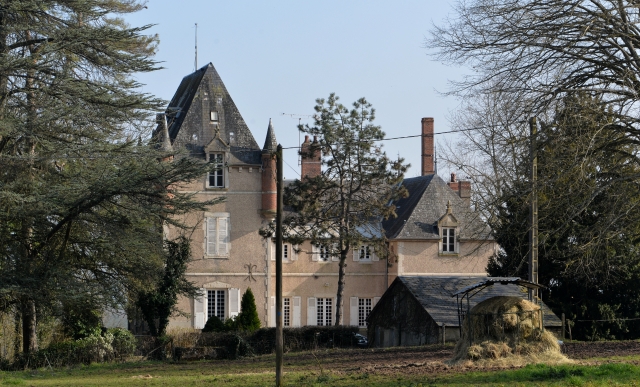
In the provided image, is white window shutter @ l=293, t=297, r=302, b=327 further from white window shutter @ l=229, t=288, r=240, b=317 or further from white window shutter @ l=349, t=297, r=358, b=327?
white window shutter @ l=229, t=288, r=240, b=317

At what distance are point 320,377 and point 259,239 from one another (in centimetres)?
2873

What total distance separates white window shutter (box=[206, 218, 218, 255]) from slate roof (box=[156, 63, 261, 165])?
3417mm

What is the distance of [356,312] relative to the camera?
4766cm

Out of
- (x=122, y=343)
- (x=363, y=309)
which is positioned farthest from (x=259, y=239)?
(x=122, y=343)

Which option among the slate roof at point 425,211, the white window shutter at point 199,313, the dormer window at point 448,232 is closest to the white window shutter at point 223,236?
the white window shutter at point 199,313

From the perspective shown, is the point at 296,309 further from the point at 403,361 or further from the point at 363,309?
the point at 403,361

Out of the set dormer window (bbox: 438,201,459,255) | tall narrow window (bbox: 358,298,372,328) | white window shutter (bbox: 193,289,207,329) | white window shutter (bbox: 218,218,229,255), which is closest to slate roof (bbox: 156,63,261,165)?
white window shutter (bbox: 218,218,229,255)

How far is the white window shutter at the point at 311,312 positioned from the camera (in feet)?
154

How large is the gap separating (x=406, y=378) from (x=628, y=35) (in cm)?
921

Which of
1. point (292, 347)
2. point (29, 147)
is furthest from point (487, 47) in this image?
point (292, 347)

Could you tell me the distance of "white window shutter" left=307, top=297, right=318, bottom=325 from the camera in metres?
47.1

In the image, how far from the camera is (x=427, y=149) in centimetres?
5409

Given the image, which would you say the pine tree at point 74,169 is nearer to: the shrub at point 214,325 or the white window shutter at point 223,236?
the shrub at point 214,325

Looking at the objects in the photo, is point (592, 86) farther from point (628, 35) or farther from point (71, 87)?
point (71, 87)
